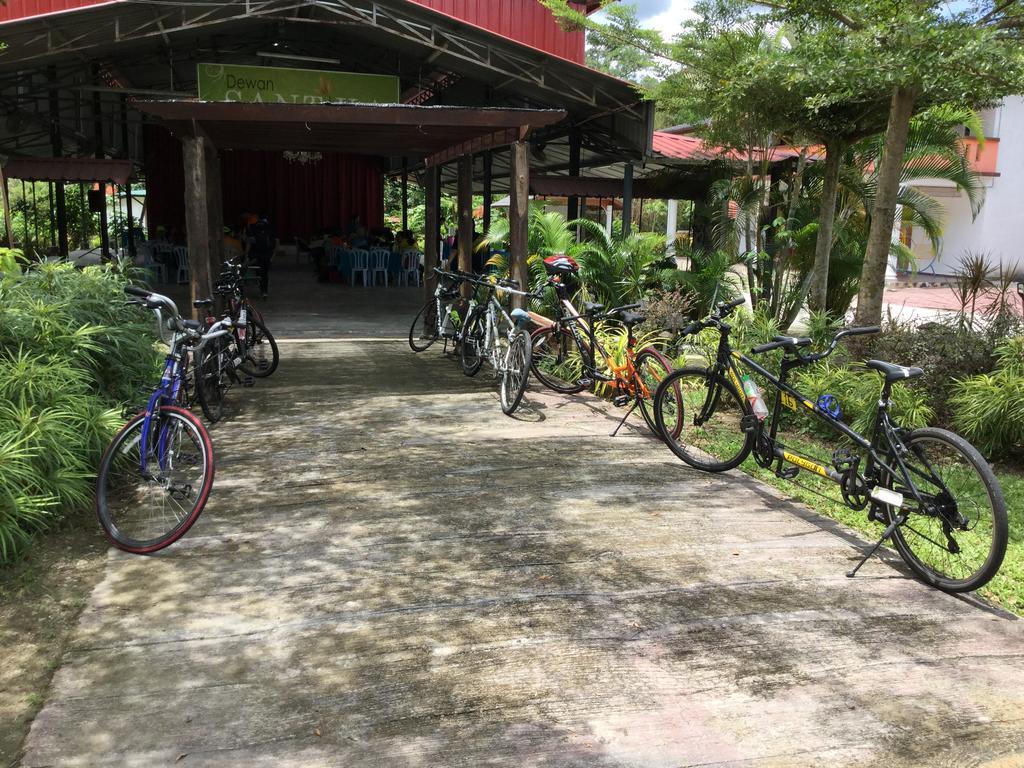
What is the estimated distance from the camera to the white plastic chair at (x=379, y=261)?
17984mm

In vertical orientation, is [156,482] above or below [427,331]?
below

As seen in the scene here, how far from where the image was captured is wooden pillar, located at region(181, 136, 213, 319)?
7684mm

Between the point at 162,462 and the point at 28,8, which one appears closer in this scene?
the point at 162,462

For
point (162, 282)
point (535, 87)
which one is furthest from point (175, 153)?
point (535, 87)

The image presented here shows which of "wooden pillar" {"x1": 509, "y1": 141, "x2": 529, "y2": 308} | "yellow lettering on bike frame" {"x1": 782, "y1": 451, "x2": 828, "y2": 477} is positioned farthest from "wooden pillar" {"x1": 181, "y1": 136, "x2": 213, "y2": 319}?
"yellow lettering on bike frame" {"x1": 782, "y1": 451, "x2": 828, "y2": 477}

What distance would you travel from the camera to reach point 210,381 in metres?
6.14

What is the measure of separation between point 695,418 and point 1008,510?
1.86 m

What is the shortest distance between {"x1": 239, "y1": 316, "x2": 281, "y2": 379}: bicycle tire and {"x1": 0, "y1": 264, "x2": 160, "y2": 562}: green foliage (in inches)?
65.6

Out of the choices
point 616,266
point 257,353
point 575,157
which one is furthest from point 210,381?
point 575,157

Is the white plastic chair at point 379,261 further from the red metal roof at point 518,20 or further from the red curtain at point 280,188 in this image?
the red curtain at point 280,188

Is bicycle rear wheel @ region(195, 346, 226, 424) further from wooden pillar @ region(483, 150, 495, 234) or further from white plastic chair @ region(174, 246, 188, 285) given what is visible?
white plastic chair @ region(174, 246, 188, 285)

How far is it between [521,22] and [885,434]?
14410mm

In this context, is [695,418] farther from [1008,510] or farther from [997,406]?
[997,406]

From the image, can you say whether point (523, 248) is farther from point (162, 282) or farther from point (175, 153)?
point (175, 153)
